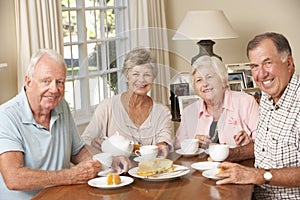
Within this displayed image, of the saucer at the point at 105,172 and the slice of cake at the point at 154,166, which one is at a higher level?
the slice of cake at the point at 154,166

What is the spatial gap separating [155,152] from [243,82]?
6.45 feet

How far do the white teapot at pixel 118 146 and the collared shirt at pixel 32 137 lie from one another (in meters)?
0.20

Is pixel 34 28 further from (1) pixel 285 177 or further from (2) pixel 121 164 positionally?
(1) pixel 285 177

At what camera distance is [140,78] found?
2383 mm

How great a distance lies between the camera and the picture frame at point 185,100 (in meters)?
2.51

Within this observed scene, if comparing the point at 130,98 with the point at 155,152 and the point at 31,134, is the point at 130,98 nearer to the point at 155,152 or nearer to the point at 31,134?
the point at 155,152

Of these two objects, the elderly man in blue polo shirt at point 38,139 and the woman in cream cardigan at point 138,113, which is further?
the woman in cream cardigan at point 138,113

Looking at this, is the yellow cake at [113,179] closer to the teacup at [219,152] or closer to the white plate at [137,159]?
the white plate at [137,159]

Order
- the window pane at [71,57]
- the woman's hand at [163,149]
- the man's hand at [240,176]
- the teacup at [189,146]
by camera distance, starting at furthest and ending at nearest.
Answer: the window pane at [71,57] → the teacup at [189,146] → the woman's hand at [163,149] → the man's hand at [240,176]

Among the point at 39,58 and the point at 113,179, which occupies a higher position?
the point at 39,58

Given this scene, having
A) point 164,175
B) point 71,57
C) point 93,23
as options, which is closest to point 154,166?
point 164,175

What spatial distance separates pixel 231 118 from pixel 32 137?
100cm

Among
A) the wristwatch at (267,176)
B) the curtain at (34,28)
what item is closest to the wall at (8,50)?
the curtain at (34,28)

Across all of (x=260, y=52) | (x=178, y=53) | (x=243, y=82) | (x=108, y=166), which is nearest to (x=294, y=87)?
(x=260, y=52)
